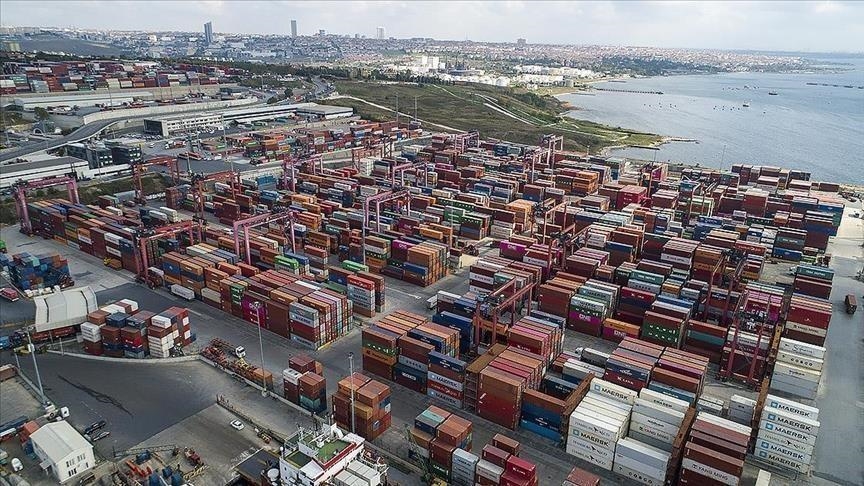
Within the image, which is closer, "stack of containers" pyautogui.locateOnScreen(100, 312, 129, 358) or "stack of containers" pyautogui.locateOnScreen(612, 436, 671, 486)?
"stack of containers" pyautogui.locateOnScreen(612, 436, 671, 486)

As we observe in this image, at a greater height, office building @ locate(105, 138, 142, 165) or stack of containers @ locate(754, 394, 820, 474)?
office building @ locate(105, 138, 142, 165)

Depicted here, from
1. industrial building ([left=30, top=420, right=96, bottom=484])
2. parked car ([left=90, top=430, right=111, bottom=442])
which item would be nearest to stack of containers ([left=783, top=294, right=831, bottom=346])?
parked car ([left=90, top=430, right=111, bottom=442])

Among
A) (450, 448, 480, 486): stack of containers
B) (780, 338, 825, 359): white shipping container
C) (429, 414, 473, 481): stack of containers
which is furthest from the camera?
(780, 338, 825, 359): white shipping container

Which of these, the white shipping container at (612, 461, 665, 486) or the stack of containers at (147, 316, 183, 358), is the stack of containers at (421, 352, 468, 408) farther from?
the stack of containers at (147, 316, 183, 358)

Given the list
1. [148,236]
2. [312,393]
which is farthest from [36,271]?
[312,393]

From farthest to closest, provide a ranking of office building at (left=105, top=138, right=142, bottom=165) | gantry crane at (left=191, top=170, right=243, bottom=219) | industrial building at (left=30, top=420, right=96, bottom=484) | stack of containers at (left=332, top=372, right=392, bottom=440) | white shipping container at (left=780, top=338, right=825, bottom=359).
Result: office building at (left=105, top=138, right=142, bottom=165)
gantry crane at (left=191, top=170, right=243, bottom=219)
white shipping container at (left=780, top=338, right=825, bottom=359)
stack of containers at (left=332, top=372, right=392, bottom=440)
industrial building at (left=30, top=420, right=96, bottom=484)

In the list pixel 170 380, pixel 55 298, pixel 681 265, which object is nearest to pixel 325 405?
pixel 170 380

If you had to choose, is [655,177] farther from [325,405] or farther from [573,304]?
[325,405]

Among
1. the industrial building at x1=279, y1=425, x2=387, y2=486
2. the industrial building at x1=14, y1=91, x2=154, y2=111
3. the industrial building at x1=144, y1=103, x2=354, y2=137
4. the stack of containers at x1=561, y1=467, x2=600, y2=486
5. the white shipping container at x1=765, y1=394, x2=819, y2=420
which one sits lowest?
the stack of containers at x1=561, y1=467, x2=600, y2=486
